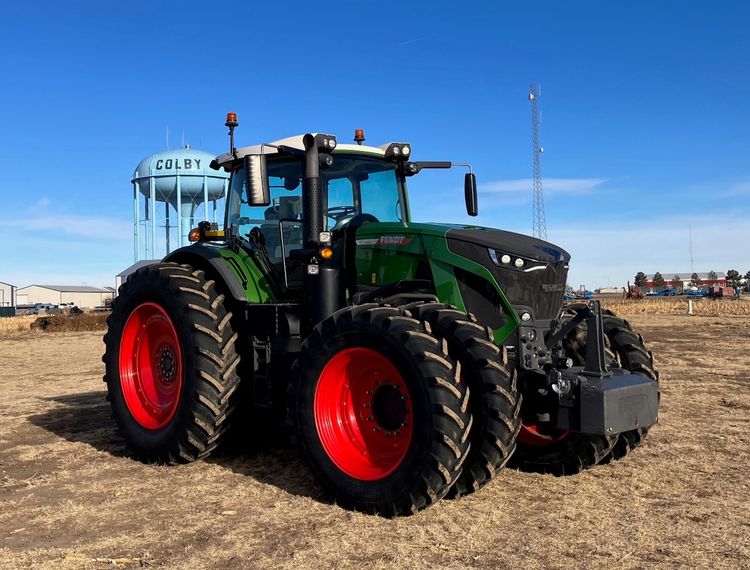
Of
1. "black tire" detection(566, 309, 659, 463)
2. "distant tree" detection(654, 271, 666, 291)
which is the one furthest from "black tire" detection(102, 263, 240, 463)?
"distant tree" detection(654, 271, 666, 291)

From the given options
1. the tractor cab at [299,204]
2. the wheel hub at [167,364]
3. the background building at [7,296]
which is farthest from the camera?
the background building at [7,296]

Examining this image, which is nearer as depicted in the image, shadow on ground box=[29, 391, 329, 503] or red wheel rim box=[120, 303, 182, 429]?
shadow on ground box=[29, 391, 329, 503]

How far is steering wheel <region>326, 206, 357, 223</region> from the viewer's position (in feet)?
20.5

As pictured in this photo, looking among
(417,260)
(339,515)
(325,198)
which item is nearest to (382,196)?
(325,198)

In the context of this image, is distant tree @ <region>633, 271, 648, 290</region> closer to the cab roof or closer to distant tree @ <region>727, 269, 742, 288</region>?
distant tree @ <region>727, 269, 742, 288</region>

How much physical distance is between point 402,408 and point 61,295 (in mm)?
127166

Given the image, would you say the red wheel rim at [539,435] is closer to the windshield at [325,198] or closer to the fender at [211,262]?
the windshield at [325,198]

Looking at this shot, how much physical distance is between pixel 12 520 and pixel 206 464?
170 centimetres

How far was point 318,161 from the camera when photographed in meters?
5.62

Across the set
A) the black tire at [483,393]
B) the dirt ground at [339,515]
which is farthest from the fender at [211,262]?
the black tire at [483,393]

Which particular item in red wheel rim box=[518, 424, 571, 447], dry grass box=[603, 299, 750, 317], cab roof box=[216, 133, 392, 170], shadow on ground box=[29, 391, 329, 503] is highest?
cab roof box=[216, 133, 392, 170]

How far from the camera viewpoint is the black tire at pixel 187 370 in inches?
225

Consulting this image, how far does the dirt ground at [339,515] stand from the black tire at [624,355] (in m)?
0.20

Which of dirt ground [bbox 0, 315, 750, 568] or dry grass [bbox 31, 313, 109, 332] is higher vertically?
dry grass [bbox 31, 313, 109, 332]
